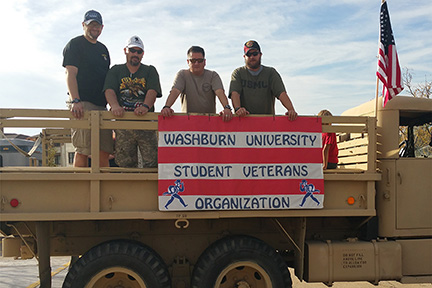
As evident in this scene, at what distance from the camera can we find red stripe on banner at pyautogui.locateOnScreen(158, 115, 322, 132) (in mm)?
3842

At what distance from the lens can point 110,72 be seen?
431cm

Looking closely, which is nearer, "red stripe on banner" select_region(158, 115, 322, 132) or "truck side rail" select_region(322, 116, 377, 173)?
"red stripe on banner" select_region(158, 115, 322, 132)

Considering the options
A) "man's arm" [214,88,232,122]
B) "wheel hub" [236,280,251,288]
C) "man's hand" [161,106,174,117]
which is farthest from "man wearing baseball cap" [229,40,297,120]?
"wheel hub" [236,280,251,288]

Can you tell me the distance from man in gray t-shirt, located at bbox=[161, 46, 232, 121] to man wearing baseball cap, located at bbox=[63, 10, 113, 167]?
3.22ft

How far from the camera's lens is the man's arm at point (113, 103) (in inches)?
148

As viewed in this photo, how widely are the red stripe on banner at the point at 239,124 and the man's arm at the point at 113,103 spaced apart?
40cm

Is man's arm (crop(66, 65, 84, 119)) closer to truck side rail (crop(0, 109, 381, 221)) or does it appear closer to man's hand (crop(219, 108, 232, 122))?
truck side rail (crop(0, 109, 381, 221))

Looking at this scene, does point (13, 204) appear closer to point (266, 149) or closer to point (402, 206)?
point (266, 149)

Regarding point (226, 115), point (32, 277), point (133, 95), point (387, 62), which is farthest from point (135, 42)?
point (32, 277)

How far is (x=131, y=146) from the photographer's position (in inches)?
169

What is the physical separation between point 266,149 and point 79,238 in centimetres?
237

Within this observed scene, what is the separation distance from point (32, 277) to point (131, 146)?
3.87 metres

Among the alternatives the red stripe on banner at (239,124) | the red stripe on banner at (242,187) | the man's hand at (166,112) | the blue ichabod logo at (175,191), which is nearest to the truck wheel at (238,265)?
the red stripe on banner at (242,187)

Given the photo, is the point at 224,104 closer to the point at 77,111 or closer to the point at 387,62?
the point at 77,111
